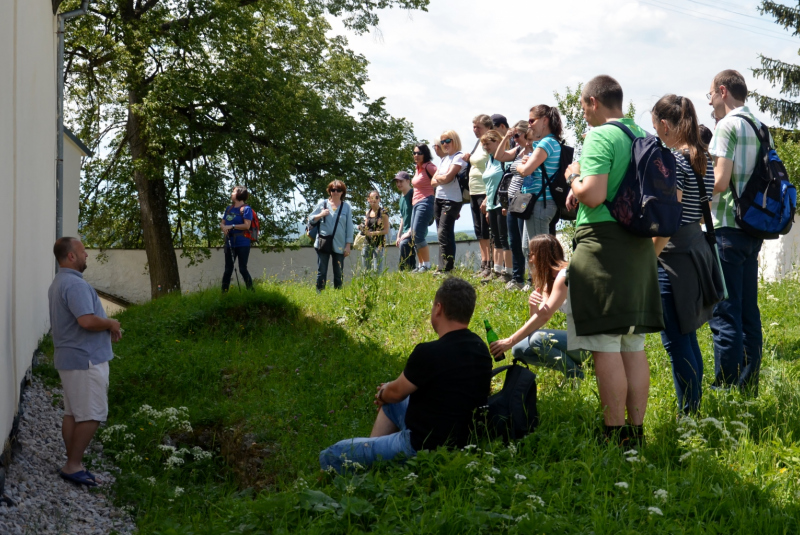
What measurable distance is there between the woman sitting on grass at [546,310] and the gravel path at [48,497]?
10.5 feet

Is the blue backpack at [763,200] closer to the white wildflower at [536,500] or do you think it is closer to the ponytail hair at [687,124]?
the ponytail hair at [687,124]

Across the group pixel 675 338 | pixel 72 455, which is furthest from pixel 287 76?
pixel 675 338

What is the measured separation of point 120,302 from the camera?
822 inches

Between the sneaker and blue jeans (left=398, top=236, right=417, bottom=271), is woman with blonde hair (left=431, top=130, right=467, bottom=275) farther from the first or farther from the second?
the sneaker

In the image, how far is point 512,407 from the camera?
4.37m

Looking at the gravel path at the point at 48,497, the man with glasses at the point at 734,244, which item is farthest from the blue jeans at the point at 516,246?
the gravel path at the point at 48,497

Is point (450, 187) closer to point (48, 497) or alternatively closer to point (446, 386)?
point (446, 386)

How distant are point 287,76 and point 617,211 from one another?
1612 centimetres

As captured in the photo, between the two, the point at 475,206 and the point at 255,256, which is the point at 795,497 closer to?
the point at 475,206

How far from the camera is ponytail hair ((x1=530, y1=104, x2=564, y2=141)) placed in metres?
7.83

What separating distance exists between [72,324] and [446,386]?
121 inches

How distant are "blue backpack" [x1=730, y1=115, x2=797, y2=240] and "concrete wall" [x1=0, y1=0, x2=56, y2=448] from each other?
548 cm

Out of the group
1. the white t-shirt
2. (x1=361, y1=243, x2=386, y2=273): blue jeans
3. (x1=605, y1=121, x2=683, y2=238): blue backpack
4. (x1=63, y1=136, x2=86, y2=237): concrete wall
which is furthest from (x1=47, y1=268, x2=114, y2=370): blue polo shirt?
(x1=63, y1=136, x2=86, y2=237): concrete wall

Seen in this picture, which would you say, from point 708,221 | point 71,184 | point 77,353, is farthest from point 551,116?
point 71,184
